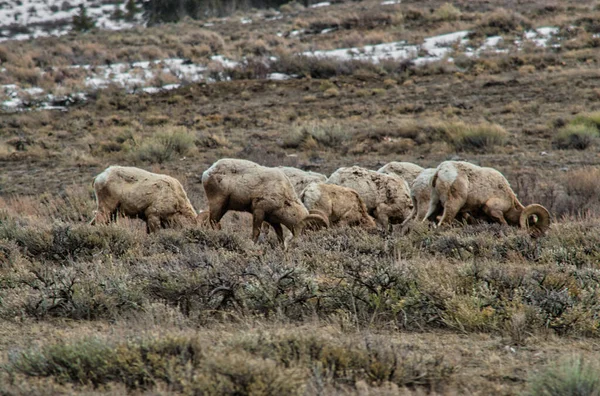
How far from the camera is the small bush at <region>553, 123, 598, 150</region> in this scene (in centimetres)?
1950

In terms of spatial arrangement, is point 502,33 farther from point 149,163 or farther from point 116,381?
point 116,381

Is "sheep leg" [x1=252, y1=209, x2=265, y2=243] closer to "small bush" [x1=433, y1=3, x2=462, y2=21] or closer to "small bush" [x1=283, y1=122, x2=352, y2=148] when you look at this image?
"small bush" [x1=283, y1=122, x2=352, y2=148]

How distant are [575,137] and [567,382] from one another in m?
17.6

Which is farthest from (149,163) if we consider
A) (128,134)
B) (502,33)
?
(502,33)

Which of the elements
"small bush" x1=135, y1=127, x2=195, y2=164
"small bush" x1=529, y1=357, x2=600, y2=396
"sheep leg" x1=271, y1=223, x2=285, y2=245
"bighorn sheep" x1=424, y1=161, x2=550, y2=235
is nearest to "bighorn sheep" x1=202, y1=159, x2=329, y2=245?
"sheep leg" x1=271, y1=223, x2=285, y2=245

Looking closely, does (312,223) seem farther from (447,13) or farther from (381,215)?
(447,13)

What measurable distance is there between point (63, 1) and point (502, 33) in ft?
180

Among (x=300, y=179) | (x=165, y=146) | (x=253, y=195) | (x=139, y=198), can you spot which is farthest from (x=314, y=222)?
(x=165, y=146)

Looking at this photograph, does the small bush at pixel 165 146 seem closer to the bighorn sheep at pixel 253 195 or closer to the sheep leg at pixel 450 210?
the bighorn sheep at pixel 253 195

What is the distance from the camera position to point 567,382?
12.4 ft

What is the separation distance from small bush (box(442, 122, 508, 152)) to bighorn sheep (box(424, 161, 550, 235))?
8.68 meters

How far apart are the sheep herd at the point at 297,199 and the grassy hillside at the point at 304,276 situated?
1.66ft

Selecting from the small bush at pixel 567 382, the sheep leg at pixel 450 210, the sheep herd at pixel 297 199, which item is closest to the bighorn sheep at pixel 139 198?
the sheep herd at pixel 297 199

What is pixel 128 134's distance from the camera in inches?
892
